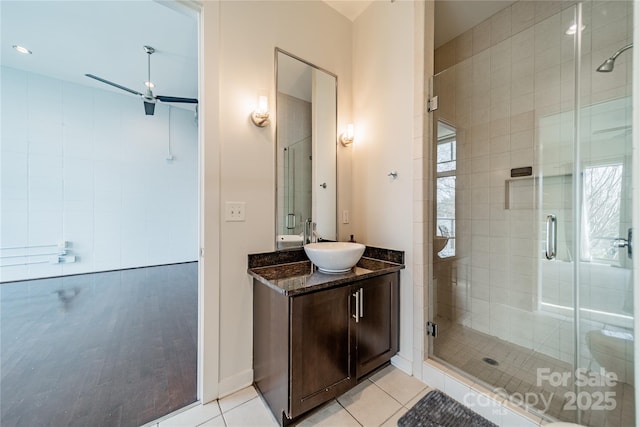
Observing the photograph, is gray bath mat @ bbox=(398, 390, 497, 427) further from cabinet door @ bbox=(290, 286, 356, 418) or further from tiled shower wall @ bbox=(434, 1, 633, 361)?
tiled shower wall @ bbox=(434, 1, 633, 361)

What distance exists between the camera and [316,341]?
1.27 meters

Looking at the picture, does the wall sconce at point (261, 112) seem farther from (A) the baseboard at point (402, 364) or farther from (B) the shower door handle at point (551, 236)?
(B) the shower door handle at point (551, 236)

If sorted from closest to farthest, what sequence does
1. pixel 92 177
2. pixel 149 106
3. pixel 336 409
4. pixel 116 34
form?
pixel 336 409 → pixel 116 34 → pixel 149 106 → pixel 92 177

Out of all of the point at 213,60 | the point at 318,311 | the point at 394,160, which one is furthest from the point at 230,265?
the point at 394,160

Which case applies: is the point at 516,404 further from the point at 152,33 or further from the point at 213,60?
the point at 152,33

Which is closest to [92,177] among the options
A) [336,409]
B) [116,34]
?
[116,34]

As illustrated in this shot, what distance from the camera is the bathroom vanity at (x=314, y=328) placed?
1206 millimetres

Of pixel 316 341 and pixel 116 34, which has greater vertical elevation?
pixel 116 34

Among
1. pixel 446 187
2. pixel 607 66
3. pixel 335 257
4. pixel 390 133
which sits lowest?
pixel 335 257

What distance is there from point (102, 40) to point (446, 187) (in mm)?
4317

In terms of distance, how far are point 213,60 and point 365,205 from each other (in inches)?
60.8

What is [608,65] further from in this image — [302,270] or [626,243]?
[302,270]

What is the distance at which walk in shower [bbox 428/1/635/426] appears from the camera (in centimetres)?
136

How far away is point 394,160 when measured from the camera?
1.83m
